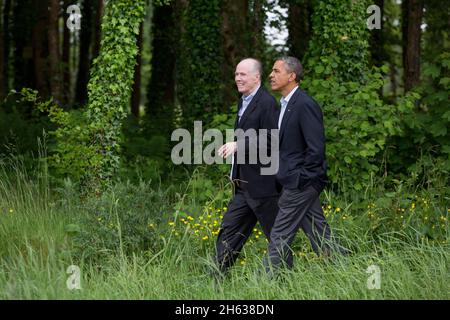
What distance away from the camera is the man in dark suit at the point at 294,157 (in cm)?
669

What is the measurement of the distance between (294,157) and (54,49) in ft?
37.4

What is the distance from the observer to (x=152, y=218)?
815cm

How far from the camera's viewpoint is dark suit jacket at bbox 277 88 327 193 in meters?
6.66

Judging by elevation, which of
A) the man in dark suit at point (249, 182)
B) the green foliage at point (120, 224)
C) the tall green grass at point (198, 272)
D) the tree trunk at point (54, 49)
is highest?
the tree trunk at point (54, 49)

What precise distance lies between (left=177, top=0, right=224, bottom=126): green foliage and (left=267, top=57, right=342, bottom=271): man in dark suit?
923 centimetres

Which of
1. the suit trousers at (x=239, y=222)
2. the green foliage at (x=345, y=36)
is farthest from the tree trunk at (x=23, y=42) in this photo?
the suit trousers at (x=239, y=222)

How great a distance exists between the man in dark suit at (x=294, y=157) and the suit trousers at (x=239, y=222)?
17cm

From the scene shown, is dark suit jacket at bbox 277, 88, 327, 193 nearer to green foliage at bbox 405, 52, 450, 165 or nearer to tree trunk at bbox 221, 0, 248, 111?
green foliage at bbox 405, 52, 450, 165

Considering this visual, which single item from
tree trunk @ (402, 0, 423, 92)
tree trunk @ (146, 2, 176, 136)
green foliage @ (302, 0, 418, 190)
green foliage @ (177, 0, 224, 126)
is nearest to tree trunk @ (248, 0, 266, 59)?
green foliage @ (177, 0, 224, 126)

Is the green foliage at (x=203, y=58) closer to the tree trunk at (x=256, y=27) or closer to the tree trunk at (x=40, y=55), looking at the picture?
the tree trunk at (x=256, y=27)
